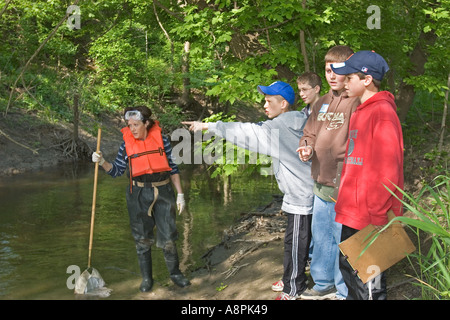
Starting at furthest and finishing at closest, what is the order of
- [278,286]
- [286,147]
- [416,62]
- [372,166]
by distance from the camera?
1. [416,62]
2. [278,286]
3. [286,147]
4. [372,166]

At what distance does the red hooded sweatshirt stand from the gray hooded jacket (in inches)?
41.4

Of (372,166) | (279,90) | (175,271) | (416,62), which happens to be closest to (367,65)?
(372,166)

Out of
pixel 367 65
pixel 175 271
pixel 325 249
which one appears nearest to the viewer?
pixel 367 65

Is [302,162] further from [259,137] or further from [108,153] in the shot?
[108,153]

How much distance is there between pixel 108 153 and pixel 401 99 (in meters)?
11.4

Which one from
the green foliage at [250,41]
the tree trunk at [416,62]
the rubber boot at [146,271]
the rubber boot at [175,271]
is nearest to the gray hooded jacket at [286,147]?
the rubber boot at [175,271]

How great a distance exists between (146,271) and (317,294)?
2.06 metres

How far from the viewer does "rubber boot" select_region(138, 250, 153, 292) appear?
585 centimetres

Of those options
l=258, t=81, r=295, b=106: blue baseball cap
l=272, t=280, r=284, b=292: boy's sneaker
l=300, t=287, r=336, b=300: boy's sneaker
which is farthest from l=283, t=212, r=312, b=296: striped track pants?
l=258, t=81, r=295, b=106: blue baseball cap

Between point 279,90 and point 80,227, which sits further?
point 80,227

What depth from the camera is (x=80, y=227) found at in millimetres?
9383

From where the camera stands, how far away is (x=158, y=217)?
5.79 metres

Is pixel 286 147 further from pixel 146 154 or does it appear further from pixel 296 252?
pixel 146 154

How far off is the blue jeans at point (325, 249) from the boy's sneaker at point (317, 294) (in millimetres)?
34
